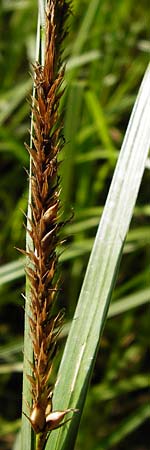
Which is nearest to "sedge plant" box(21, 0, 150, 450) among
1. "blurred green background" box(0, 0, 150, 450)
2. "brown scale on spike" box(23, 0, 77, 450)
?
"brown scale on spike" box(23, 0, 77, 450)

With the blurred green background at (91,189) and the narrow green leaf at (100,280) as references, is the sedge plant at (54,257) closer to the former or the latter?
the narrow green leaf at (100,280)

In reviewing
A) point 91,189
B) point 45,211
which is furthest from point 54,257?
point 91,189

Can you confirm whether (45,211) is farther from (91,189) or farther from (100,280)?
(91,189)

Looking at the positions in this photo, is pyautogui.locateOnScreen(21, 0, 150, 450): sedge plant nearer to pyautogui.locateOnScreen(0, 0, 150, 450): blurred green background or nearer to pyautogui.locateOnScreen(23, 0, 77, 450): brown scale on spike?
pyautogui.locateOnScreen(23, 0, 77, 450): brown scale on spike

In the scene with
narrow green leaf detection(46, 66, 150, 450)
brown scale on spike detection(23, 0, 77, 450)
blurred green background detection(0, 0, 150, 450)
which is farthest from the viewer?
blurred green background detection(0, 0, 150, 450)

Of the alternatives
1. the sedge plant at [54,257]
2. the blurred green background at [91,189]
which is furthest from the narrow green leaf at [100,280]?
the blurred green background at [91,189]
